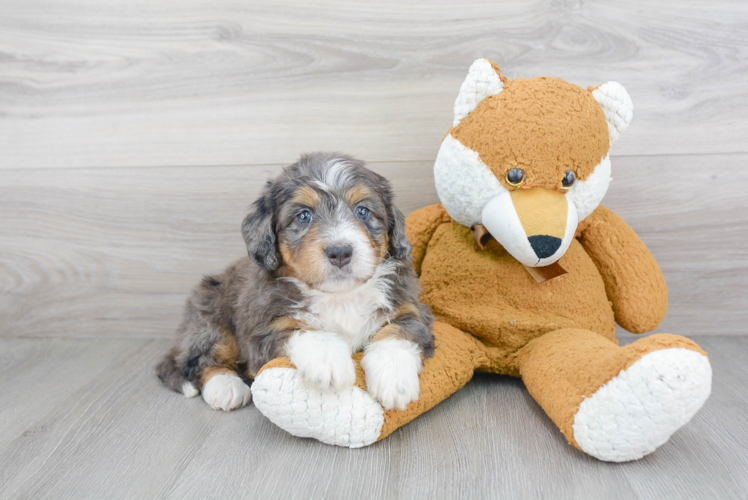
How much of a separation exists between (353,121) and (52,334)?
6.95 feet

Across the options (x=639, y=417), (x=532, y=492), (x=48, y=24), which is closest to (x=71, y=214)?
(x=48, y=24)

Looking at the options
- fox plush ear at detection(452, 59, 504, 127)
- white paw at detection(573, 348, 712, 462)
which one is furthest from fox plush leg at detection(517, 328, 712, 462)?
fox plush ear at detection(452, 59, 504, 127)

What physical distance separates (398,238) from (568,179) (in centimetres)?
65

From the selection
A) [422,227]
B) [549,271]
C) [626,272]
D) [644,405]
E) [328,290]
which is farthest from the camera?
[422,227]

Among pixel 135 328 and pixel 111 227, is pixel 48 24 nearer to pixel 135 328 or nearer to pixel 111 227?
pixel 111 227

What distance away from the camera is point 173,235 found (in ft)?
9.41

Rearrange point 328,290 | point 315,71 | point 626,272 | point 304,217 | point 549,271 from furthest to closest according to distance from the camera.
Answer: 1. point 315,71
2. point 626,272
3. point 549,271
4. point 304,217
5. point 328,290

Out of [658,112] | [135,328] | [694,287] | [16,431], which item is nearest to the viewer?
[16,431]

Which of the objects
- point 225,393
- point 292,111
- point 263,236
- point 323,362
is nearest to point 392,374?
point 323,362

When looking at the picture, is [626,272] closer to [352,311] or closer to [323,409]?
[352,311]

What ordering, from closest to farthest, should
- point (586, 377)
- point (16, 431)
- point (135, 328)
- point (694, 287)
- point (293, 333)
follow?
point (586, 377)
point (293, 333)
point (16, 431)
point (694, 287)
point (135, 328)

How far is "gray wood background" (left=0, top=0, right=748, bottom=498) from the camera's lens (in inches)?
100

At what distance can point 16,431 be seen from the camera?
202 cm

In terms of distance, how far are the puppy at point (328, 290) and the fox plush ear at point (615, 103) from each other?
34.0 inches
